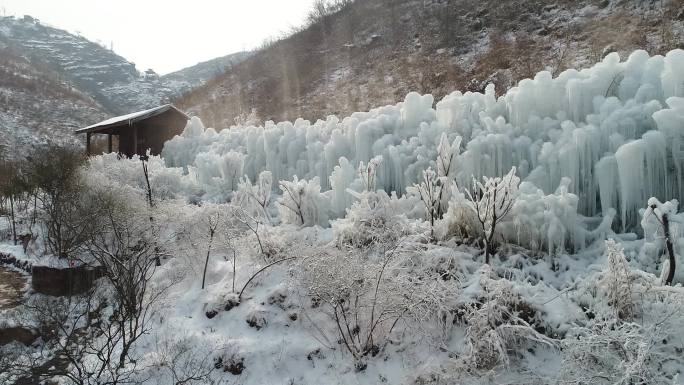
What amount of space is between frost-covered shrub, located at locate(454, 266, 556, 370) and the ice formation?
4.51 ft

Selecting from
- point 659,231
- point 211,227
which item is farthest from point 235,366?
point 659,231

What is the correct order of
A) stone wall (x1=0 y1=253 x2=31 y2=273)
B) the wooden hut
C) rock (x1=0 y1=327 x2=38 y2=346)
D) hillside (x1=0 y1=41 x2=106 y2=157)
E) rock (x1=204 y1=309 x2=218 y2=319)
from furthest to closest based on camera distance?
hillside (x1=0 y1=41 x2=106 y2=157) → the wooden hut → stone wall (x1=0 y1=253 x2=31 y2=273) → rock (x1=0 y1=327 x2=38 y2=346) → rock (x1=204 y1=309 x2=218 y2=319)

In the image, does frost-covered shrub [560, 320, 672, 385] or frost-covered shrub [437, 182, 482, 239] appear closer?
frost-covered shrub [560, 320, 672, 385]

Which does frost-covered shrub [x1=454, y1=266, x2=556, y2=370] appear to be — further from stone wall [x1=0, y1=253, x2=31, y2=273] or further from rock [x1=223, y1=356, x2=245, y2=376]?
stone wall [x1=0, y1=253, x2=31, y2=273]

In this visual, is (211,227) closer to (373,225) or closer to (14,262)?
(373,225)

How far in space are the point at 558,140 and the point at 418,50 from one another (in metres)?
23.7

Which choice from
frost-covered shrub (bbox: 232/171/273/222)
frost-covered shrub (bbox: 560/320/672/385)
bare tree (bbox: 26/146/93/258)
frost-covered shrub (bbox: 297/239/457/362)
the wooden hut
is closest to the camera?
frost-covered shrub (bbox: 560/320/672/385)

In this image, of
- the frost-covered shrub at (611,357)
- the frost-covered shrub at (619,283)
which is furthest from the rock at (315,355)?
the frost-covered shrub at (619,283)

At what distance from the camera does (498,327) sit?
542 cm

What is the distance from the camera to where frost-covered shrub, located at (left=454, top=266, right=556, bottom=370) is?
17.6 feet

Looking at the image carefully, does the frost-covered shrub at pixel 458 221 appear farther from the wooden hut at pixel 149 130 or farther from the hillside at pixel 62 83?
the hillside at pixel 62 83

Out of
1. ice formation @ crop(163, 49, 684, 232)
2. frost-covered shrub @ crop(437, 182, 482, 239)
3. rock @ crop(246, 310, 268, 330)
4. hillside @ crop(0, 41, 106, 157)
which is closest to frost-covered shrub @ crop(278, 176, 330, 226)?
ice formation @ crop(163, 49, 684, 232)

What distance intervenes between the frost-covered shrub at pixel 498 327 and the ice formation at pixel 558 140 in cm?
138

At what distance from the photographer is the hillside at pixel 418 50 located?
19.8m
